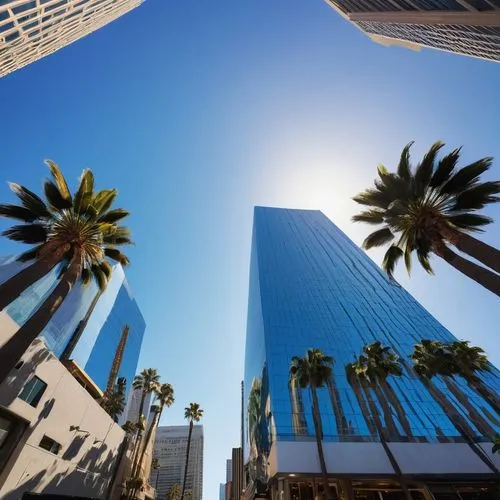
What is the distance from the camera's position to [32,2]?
17500 millimetres

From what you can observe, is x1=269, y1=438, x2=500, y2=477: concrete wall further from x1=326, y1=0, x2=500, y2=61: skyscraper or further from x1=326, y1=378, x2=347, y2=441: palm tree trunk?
x1=326, y1=0, x2=500, y2=61: skyscraper

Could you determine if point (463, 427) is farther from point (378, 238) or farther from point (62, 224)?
point (62, 224)

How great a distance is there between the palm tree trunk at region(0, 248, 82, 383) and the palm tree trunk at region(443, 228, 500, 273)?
1593cm

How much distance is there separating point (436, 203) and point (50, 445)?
26257 millimetres

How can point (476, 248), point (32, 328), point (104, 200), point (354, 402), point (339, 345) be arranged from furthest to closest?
point (339, 345)
point (354, 402)
point (104, 200)
point (476, 248)
point (32, 328)

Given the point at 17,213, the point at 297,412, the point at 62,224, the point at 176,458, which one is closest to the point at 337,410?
the point at 297,412

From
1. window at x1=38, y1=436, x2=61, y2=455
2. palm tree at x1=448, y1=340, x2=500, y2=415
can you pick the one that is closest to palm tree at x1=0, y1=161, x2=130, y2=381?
window at x1=38, y1=436, x2=61, y2=455

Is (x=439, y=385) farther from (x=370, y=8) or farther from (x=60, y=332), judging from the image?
(x=60, y=332)

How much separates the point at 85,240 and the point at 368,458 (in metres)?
31.4

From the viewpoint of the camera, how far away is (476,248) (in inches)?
430

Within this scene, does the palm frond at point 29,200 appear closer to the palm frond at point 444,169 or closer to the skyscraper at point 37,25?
the skyscraper at point 37,25

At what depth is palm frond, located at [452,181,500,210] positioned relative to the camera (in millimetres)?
12258

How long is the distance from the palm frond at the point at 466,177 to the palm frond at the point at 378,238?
346cm

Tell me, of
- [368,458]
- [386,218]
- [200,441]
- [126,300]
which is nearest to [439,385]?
[368,458]
